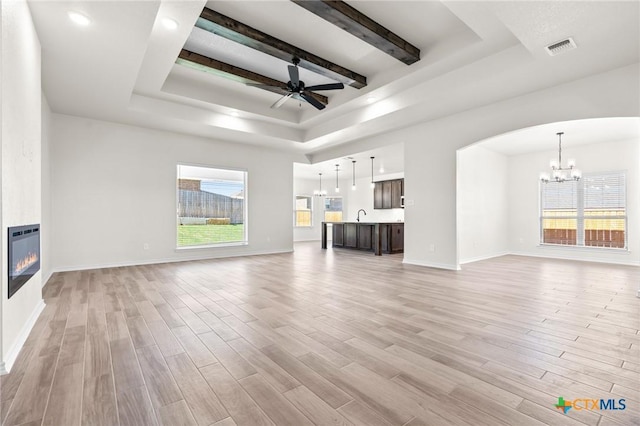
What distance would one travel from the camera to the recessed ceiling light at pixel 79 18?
271cm

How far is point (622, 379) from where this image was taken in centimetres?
177

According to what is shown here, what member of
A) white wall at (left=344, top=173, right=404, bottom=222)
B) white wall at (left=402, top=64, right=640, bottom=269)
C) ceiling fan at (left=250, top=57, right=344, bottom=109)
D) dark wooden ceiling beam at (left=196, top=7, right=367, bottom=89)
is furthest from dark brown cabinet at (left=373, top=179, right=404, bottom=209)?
ceiling fan at (left=250, top=57, right=344, bottom=109)

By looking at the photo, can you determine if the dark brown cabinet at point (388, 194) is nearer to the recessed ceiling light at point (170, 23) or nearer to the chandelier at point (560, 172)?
the chandelier at point (560, 172)

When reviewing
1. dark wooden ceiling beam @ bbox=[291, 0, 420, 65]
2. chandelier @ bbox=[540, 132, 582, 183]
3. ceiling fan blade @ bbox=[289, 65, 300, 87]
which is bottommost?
chandelier @ bbox=[540, 132, 582, 183]

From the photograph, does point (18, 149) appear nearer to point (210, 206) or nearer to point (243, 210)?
point (210, 206)

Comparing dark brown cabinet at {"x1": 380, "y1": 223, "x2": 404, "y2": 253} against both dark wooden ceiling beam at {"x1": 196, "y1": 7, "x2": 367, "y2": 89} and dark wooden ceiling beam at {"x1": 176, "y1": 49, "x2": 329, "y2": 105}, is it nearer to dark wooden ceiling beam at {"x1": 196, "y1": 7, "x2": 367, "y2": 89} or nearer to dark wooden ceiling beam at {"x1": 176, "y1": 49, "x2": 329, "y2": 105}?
dark wooden ceiling beam at {"x1": 196, "y1": 7, "x2": 367, "y2": 89}

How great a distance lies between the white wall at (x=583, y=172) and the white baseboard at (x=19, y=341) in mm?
9428

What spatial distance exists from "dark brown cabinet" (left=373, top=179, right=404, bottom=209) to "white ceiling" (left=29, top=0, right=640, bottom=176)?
483cm

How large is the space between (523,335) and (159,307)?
3.49 meters

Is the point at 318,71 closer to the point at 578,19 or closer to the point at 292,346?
the point at 578,19

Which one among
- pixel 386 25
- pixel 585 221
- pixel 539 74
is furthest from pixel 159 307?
pixel 585 221

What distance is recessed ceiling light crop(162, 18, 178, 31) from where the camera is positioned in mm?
2968

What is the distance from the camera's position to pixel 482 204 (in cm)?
695

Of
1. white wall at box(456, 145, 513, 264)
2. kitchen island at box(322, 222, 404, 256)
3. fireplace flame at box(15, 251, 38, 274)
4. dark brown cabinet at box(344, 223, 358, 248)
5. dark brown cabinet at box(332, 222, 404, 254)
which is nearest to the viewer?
fireplace flame at box(15, 251, 38, 274)
